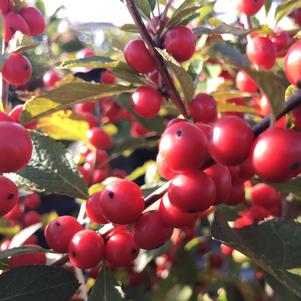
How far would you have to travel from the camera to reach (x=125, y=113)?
2.28 meters

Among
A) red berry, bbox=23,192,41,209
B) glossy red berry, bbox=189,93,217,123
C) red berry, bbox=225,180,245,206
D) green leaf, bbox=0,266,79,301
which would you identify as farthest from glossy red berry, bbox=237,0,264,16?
red berry, bbox=23,192,41,209

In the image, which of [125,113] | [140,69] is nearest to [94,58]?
[140,69]

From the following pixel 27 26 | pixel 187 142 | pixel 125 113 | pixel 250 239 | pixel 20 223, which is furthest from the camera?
pixel 125 113

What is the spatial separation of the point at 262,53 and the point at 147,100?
1.11 feet

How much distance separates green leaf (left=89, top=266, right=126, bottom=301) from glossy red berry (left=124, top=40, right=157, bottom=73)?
1.72 ft

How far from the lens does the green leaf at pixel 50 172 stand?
1243 millimetres

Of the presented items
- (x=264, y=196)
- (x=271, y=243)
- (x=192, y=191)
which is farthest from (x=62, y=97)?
(x=264, y=196)

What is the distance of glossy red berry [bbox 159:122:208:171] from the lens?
2.74ft

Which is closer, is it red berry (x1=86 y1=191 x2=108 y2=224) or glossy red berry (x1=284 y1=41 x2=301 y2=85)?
glossy red berry (x1=284 y1=41 x2=301 y2=85)

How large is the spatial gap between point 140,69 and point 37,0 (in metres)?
1.48

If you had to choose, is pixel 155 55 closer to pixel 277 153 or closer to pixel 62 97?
pixel 62 97

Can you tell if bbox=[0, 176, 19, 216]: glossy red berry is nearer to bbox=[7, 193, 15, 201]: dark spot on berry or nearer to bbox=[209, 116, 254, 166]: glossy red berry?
bbox=[7, 193, 15, 201]: dark spot on berry

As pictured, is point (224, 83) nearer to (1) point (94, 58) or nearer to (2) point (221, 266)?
(1) point (94, 58)

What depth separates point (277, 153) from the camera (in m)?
0.72
